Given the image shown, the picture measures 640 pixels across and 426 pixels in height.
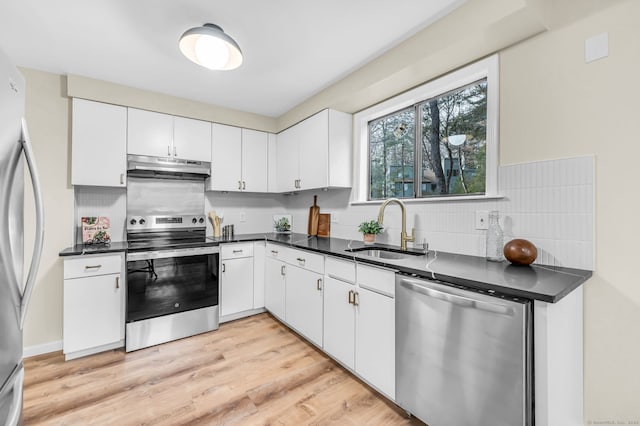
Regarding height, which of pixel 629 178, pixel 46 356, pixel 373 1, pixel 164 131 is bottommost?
pixel 46 356

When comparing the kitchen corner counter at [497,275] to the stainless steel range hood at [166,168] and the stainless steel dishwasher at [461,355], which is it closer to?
the stainless steel dishwasher at [461,355]

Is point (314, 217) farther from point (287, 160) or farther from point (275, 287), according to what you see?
point (275, 287)

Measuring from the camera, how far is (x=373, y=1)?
1.63 metres

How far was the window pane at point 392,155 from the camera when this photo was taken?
8.23 ft

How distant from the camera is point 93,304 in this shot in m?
2.33

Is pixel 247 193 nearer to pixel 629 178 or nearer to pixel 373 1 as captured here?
pixel 373 1

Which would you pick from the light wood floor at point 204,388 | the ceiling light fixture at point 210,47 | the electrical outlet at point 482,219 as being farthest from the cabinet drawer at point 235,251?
the electrical outlet at point 482,219

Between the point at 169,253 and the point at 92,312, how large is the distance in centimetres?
72

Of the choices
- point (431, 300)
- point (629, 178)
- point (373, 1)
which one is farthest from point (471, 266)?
point (373, 1)

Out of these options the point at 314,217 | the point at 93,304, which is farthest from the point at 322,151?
the point at 93,304

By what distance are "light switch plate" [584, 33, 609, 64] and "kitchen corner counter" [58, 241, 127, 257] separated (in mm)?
3429

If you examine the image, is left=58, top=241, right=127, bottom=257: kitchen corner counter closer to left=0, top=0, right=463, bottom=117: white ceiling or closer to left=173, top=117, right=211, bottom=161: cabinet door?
left=173, top=117, right=211, bottom=161: cabinet door

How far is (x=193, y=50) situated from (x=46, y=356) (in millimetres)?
2785

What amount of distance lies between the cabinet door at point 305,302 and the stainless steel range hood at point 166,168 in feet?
4.91
